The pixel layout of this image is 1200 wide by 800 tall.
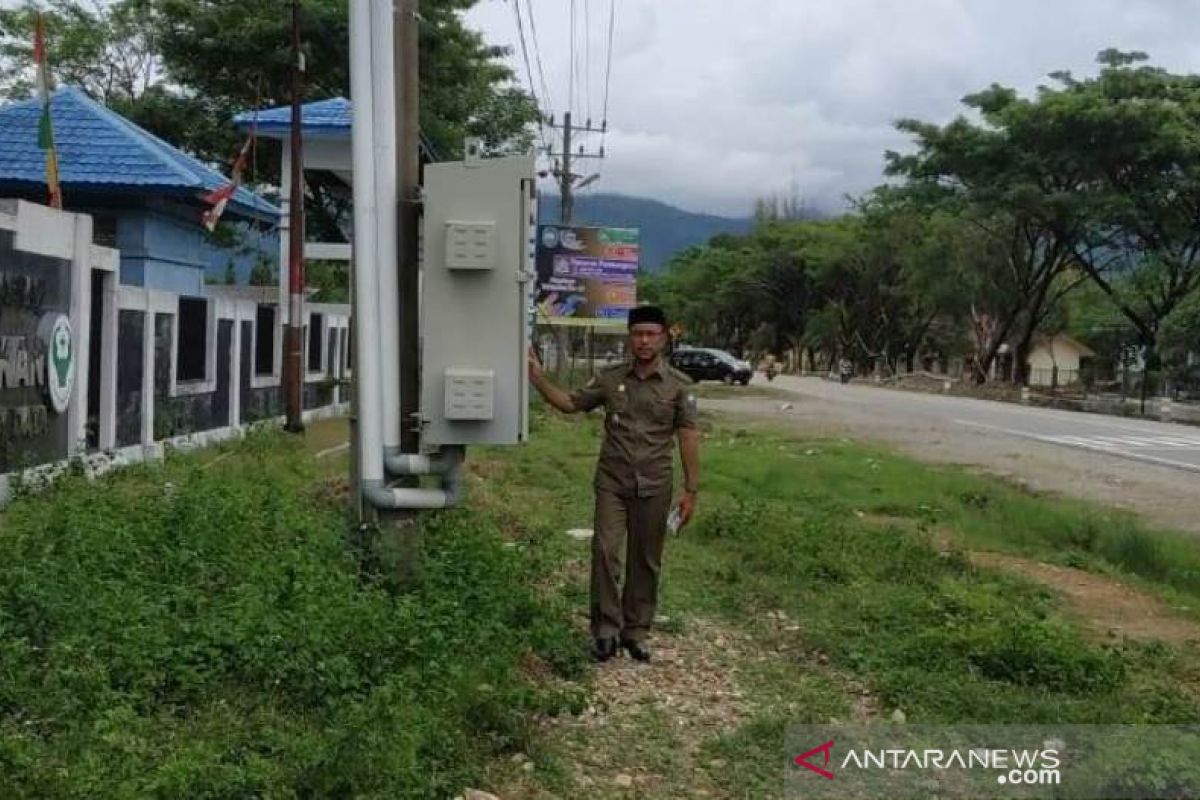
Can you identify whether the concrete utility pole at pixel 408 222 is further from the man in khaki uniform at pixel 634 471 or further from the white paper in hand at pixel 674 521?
the white paper in hand at pixel 674 521

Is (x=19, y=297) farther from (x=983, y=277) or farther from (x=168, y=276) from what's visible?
(x=983, y=277)

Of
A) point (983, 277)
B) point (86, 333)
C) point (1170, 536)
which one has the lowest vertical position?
point (1170, 536)

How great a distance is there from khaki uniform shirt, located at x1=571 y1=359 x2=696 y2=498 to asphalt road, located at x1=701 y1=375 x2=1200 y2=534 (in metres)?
7.91

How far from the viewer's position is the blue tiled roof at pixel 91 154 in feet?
49.4

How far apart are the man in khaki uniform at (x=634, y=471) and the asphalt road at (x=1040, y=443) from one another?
312 inches

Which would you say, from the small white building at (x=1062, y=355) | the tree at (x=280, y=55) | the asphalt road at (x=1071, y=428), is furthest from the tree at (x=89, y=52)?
the small white building at (x=1062, y=355)

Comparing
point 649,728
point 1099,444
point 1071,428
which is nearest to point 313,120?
point 1099,444

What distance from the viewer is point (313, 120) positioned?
63.1 feet

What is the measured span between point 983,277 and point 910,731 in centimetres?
4221

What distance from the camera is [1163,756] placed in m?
3.89

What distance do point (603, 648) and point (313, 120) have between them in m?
15.5

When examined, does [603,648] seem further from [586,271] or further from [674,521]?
[586,271]

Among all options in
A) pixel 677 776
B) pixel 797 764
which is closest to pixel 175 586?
pixel 677 776

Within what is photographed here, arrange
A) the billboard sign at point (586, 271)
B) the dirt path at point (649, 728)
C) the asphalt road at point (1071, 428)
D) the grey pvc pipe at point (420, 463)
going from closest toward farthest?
the dirt path at point (649, 728) → the grey pvc pipe at point (420, 463) → the asphalt road at point (1071, 428) → the billboard sign at point (586, 271)
